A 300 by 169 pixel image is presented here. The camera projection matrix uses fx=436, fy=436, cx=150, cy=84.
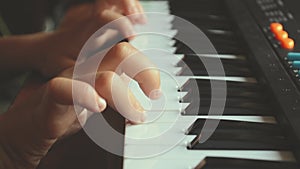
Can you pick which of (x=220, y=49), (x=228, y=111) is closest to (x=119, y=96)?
(x=228, y=111)

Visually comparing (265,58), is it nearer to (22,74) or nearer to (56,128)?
(56,128)

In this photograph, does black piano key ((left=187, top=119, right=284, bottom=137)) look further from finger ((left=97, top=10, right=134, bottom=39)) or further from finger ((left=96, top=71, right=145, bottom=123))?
finger ((left=97, top=10, right=134, bottom=39))

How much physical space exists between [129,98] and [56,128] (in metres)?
0.09

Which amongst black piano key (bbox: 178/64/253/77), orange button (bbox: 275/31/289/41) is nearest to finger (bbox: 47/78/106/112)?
black piano key (bbox: 178/64/253/77)

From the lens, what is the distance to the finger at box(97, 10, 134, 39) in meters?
0.69

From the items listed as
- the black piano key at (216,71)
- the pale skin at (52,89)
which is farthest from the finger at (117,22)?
the black piano key at (216,71)

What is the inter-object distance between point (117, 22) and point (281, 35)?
0.83ft

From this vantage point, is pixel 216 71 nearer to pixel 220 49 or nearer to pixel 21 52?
pixel 220 49

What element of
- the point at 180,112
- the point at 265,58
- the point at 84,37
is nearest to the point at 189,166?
the point at 180,112

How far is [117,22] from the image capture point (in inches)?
27.2

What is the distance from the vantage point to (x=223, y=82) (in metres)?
0.63

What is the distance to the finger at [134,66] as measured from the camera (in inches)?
20.7

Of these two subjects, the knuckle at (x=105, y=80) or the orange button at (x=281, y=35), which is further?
the orange button at (x=281, y=35)

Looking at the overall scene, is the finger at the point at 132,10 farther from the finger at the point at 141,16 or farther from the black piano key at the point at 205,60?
the black piano key at the point at 205,60
